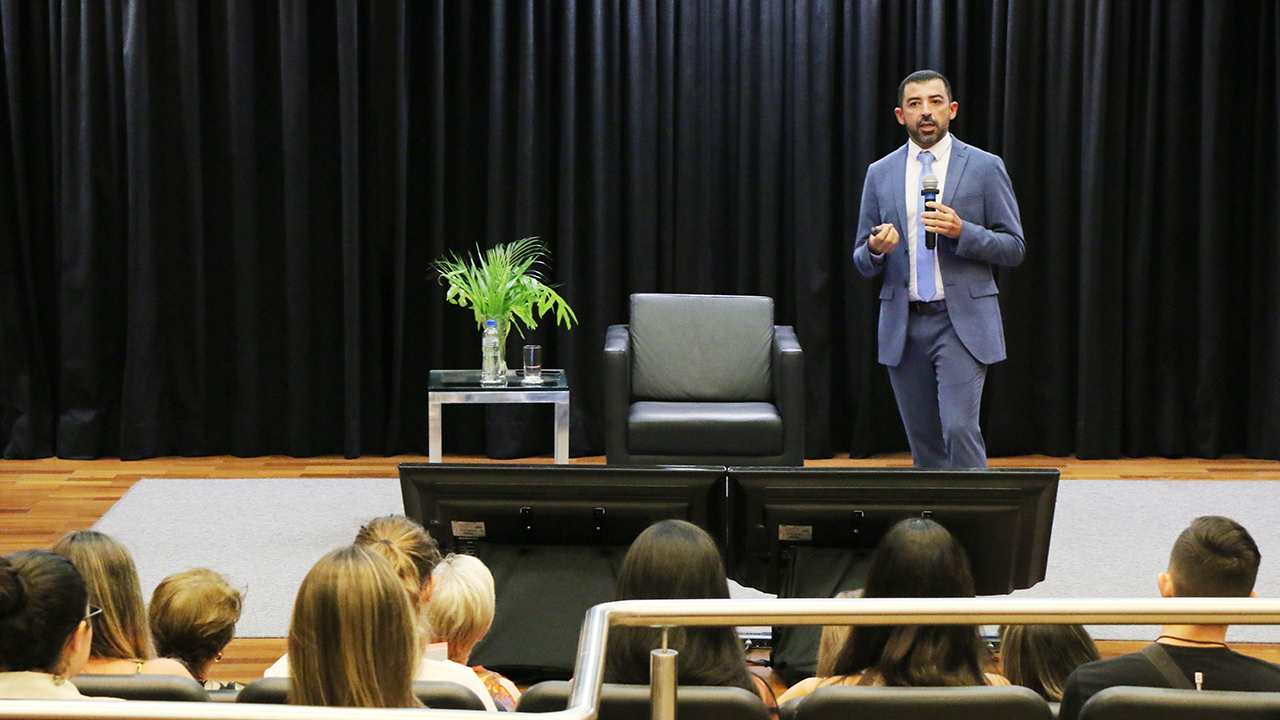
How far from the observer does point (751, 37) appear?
615 centimetres

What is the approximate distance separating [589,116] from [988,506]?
400 centimetres

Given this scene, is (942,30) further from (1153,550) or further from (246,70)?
(246,70)

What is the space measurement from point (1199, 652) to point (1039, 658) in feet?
0.95

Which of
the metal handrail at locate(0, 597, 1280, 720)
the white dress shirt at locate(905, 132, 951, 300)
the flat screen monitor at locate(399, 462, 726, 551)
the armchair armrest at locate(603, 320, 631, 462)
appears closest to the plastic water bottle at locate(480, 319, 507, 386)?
the armchair armrest at locate(603, 320, 631, 462)

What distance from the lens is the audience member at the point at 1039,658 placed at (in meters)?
2.19

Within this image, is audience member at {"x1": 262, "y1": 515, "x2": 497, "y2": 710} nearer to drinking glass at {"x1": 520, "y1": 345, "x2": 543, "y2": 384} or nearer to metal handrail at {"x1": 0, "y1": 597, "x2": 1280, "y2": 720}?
metal handrail at {"x1": 0, "y1": 597, "x2": 1280, "y2": 720}

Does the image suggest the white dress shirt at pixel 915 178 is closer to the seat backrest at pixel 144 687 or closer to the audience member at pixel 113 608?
the audience member at pixel 113 608

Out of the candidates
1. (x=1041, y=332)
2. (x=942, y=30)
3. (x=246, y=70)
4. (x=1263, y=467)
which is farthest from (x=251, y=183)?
(x=1263, y=467)

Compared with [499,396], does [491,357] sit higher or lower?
higher

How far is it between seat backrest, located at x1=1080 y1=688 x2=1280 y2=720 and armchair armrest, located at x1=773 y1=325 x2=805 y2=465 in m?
3.02

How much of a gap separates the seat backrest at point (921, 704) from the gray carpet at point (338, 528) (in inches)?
82.9

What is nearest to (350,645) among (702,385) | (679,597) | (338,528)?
(679,597)

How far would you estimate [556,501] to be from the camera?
2.66 metres

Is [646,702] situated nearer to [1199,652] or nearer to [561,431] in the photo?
[1199,652]
